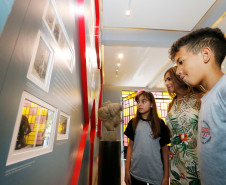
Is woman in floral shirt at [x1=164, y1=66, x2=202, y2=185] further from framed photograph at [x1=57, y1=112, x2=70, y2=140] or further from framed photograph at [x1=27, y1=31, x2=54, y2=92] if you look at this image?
framed photograph at [x1=27, y1=31, x2=54, y2=92]

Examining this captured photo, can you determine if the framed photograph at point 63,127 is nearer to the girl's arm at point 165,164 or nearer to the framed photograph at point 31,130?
the framed photograph at point 31,130

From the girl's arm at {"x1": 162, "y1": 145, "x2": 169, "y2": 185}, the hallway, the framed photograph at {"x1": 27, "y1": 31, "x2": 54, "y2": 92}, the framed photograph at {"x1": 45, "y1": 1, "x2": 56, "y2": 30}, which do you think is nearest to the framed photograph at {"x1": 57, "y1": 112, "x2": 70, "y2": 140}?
the hallway

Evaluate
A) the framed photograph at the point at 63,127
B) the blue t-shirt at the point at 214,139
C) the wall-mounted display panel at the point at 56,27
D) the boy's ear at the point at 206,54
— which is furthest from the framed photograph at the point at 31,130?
the boy's ear at the point at 206,54

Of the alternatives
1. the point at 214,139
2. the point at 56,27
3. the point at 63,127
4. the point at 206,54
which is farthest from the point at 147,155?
the point at 56,27

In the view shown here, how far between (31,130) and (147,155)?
1.28 meters

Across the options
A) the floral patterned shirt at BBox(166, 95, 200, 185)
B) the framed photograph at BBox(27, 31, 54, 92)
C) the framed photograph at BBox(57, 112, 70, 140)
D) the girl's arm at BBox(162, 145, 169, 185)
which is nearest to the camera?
the framed photograph at BBox(27, 31, 54, 92)

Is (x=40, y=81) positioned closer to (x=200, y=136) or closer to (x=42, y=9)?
(x=42, y=9)

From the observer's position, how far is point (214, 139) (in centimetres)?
68

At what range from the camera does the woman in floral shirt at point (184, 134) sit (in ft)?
3.31

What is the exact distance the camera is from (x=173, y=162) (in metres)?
1.14

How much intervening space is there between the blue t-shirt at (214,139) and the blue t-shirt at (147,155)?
0.69m

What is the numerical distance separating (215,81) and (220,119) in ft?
0.77

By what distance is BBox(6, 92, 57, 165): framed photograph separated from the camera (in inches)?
15.9

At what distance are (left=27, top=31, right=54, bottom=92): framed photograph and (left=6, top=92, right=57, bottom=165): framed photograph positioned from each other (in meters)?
0.07
